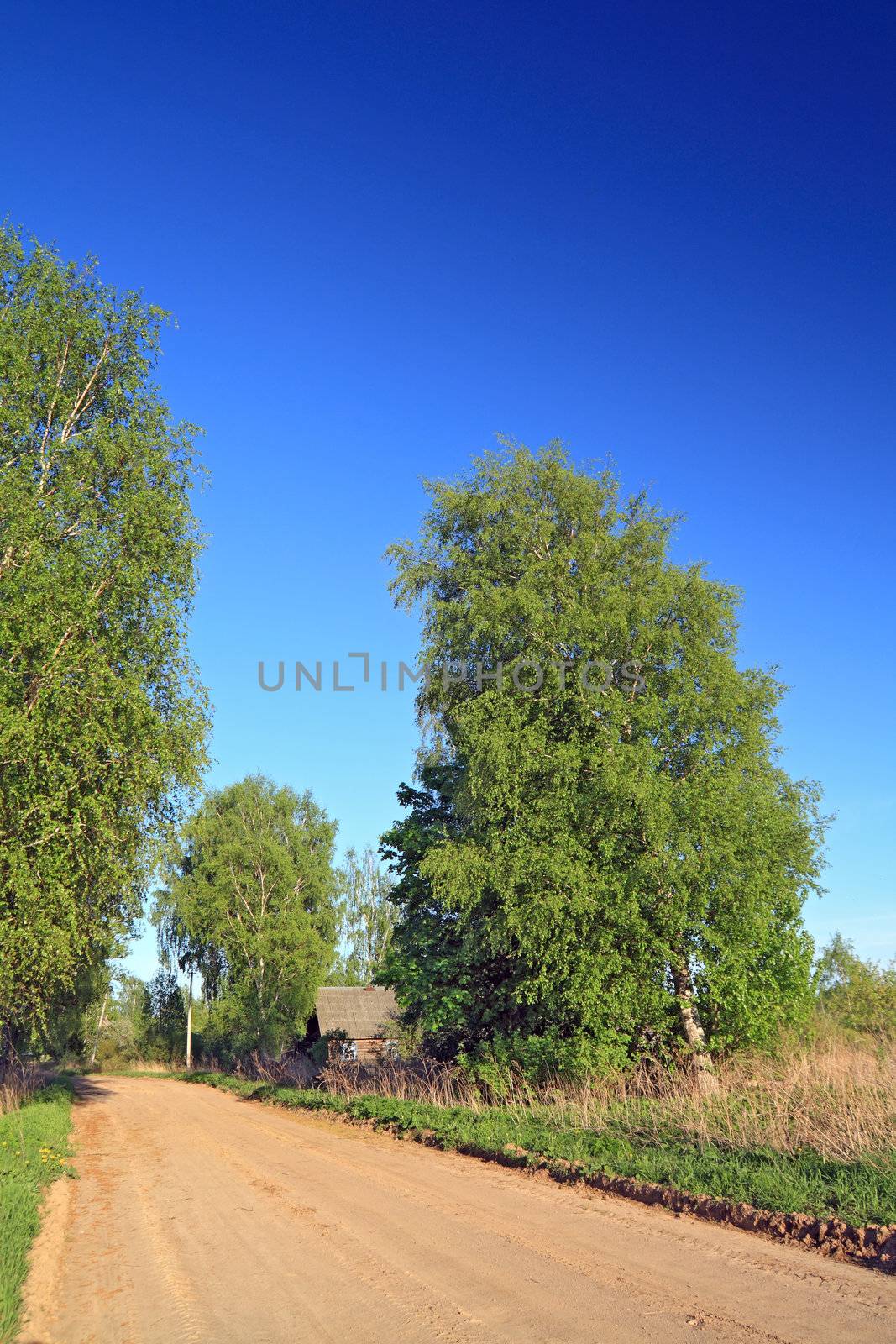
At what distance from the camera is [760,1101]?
1131 centimetres

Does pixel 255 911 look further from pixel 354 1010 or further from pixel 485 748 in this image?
pixel 485 748

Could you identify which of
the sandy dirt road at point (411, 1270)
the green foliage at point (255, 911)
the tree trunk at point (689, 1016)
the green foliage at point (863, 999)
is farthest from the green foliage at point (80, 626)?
the green foliage at point (255, 911)

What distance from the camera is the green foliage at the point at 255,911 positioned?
48.6 metres

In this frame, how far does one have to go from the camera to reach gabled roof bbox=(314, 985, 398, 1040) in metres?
45.6

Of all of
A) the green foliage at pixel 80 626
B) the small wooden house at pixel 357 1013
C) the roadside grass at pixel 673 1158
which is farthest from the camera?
the small wooden house at pixel 357 1013

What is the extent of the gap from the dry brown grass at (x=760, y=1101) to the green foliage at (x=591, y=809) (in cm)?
103

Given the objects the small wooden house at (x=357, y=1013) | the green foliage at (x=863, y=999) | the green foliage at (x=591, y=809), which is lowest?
the small wooden house at (x=357, y=1013)

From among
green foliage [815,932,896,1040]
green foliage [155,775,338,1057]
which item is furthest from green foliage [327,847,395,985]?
green foliage [815,932,896,1040]

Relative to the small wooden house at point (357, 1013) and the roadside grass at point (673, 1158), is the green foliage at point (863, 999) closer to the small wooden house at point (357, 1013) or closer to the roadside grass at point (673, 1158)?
Answer: the roadside grass at point (673, 1158)

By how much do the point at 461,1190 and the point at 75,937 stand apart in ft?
25.6

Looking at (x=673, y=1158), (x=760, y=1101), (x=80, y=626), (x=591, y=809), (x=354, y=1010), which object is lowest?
(x=354, y=1010)

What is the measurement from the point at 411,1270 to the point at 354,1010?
4285 centimetres

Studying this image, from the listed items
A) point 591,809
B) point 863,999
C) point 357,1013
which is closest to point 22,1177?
point 591,809

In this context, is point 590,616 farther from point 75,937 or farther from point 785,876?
point 75,937
